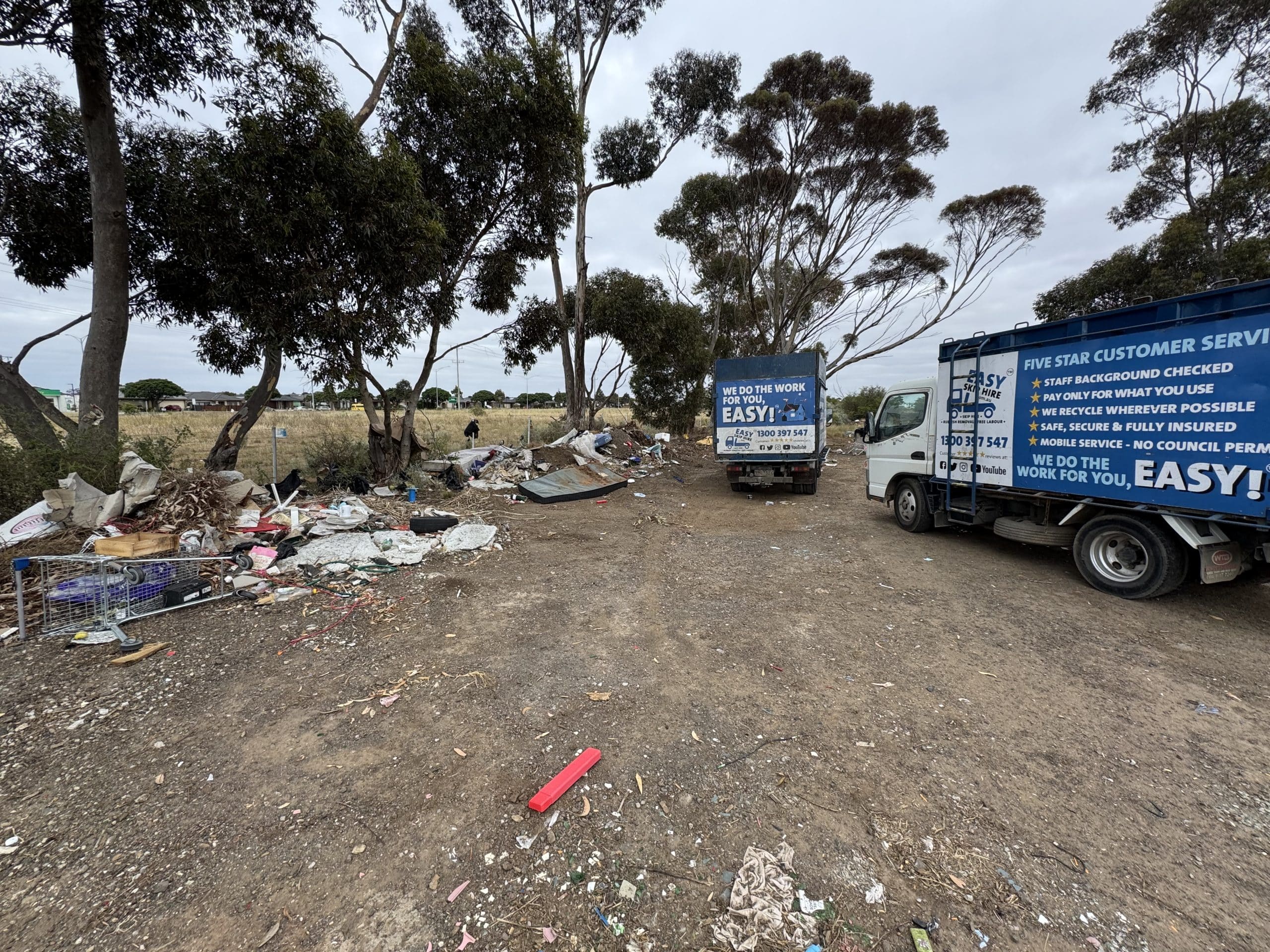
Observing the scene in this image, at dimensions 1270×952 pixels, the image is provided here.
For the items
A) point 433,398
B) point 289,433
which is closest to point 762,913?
point 289,433

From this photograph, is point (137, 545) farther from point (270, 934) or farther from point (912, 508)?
point (912, 508)

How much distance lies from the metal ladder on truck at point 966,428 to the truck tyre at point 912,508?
52cm

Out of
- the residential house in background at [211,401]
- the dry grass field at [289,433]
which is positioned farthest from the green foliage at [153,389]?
the dry grass field at [289,433]

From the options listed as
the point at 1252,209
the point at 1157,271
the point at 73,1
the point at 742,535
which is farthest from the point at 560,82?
the point at 1252,209

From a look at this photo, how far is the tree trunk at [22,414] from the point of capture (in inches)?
259

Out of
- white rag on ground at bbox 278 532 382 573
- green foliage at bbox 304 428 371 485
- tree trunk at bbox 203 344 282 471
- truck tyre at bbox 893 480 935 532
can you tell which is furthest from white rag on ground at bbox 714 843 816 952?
tree trunk at bbox 203 344 282 471

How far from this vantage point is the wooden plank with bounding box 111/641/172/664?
360 centimetres

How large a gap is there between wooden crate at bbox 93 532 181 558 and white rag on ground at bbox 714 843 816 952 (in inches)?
245

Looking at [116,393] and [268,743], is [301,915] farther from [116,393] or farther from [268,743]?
[116,393]

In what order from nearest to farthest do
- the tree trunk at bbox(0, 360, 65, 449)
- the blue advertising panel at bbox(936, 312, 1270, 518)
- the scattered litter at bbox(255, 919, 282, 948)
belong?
the scattered litter at bbox(255, 919, 282, 948)
the blue advertising panel at bbox(936, 312, 1270, 518)
the tree trunk at bbox(0, 360, 65, 449)

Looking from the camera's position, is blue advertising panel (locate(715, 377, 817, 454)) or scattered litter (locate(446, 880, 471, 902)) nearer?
scattered litter (locate(446, 880, 471, 902))

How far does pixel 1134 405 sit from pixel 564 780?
19.8 ft

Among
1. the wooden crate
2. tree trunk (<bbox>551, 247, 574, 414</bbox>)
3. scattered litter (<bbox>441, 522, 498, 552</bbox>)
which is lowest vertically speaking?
scattered litter (<bbox>441, 522, 498, 552</bbox>)

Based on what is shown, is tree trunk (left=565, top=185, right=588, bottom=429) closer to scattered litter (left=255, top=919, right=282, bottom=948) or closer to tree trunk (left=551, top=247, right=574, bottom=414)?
tree trunk (left=551, top=247, right=574, bottom=414)
